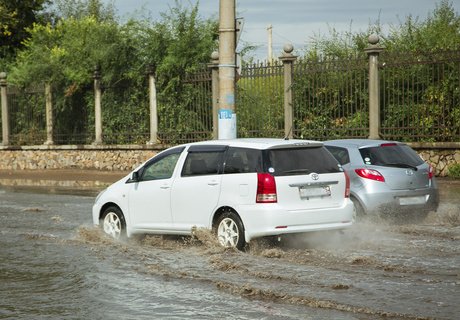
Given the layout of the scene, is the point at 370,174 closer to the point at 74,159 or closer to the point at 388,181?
the point at 388,181

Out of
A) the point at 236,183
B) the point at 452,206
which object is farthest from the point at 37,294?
the point at 452,206

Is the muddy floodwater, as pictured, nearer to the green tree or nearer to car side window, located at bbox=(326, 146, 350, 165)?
car side window, located at bbox=(326, 146, 350, 165)

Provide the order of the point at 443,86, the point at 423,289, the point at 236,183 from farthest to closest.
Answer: the point at 443,86 → the point at 236,183 → the point at 423,289

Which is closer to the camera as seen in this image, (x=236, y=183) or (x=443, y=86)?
(x=236, y=183)

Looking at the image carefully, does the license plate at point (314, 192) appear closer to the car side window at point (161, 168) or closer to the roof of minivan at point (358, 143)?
the car side window at point (161, 168)

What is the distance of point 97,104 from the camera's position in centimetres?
3025

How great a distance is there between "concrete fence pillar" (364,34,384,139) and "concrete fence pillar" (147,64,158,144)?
299 inches

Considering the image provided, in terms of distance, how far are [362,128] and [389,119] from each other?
0.70 m

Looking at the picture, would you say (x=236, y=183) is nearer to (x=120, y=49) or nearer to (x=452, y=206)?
(x=452, y=206)

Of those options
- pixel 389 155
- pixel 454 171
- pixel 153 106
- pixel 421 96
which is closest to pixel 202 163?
pixel 389 155

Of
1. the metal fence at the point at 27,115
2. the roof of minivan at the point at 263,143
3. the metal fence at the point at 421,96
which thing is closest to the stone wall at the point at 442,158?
the metal fence at the point at 421,96

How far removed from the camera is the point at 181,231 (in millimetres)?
13211

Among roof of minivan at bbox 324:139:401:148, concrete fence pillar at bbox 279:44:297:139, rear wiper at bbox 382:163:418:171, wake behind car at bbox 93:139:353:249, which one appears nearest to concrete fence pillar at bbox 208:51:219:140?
concrete fence pillar at bbox 279:44:297:139

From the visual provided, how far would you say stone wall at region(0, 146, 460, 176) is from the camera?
29203 mm
